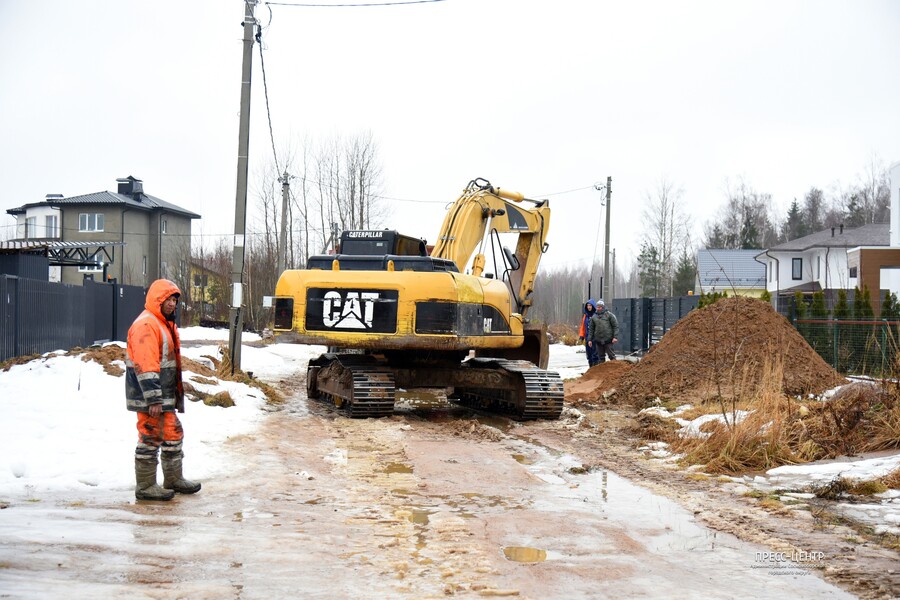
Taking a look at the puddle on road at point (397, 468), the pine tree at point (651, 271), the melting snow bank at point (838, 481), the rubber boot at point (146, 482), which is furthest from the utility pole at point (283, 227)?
the pine tree at point (651, 271)

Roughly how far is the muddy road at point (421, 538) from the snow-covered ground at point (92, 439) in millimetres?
429

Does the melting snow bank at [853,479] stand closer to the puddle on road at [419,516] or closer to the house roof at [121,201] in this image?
the puddle on road at [419,516]

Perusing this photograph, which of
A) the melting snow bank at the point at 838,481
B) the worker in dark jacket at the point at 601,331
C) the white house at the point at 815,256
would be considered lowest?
the melting snow bank at the point at 838,481

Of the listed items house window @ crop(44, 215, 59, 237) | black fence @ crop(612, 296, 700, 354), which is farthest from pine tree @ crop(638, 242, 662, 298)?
house window @ crop(44, 215, 59, 237)

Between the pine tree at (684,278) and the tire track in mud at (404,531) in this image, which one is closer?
the tire track in mud at (404,531)

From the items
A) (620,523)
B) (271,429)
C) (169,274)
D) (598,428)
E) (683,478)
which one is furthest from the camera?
(169,274)

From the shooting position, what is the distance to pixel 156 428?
24.7 feet

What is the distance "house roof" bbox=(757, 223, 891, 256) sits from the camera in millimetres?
53281

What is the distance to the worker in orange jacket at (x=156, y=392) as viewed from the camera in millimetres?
7316

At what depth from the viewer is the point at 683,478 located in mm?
9070

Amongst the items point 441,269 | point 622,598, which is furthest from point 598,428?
point 622,598

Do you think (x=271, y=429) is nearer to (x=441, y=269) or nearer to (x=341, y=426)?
(x=341, y=426)

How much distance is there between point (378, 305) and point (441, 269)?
3.72 ft

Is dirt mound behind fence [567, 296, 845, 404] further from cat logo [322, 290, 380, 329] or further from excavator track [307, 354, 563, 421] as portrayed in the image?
cat logo [322, 290, 380, 329]
